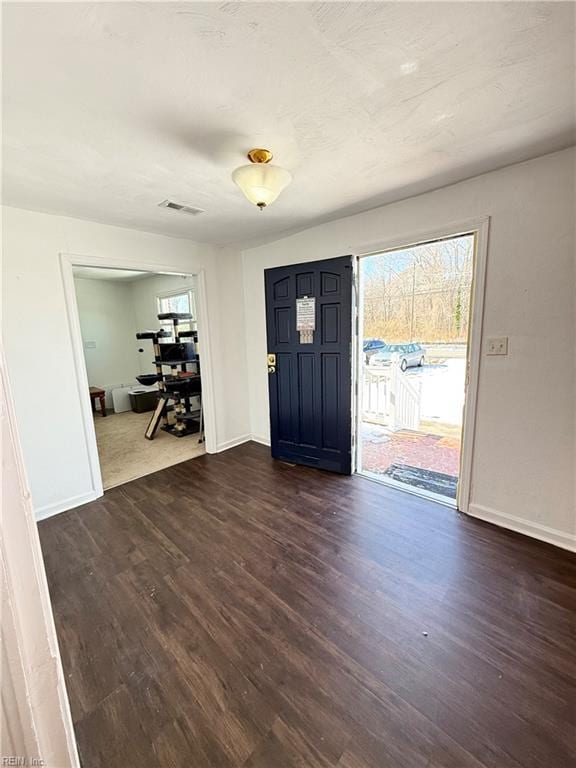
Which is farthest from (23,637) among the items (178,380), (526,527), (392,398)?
(392,398)

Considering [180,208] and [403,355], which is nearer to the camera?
[180,208]

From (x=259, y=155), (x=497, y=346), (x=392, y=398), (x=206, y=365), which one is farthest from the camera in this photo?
(x=392, y=398)

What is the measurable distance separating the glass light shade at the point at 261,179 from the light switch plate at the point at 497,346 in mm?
1652

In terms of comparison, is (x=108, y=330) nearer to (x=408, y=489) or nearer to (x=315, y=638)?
(x=408, y=489)

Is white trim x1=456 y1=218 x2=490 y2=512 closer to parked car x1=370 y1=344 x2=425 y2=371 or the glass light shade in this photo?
the glass light shade

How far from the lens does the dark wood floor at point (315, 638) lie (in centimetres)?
112

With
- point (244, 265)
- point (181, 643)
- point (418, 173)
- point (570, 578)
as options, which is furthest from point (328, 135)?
point (570, 578)

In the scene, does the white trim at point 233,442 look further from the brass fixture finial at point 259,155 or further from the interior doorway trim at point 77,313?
the brass fixture finial at point 259,155

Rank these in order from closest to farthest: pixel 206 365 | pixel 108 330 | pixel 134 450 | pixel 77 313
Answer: pixel 77 313 → pixel 206 365 → pixel 134 450 → pixel 108 330

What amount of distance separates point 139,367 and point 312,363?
14.8 feet

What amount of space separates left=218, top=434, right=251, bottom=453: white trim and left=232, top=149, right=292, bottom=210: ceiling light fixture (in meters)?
2.76

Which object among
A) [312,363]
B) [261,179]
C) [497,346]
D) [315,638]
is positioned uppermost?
[261,179]

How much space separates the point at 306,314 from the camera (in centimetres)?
299

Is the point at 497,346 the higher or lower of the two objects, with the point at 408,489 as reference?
higher
